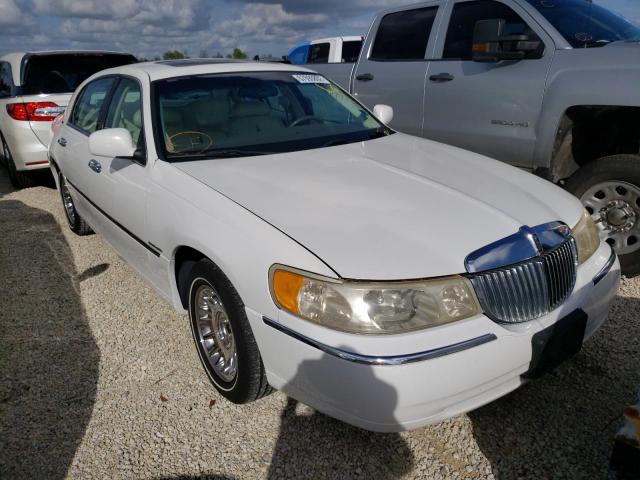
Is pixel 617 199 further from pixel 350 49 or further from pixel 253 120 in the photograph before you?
pixel 350 49

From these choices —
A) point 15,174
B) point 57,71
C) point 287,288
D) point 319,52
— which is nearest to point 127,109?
point 287,288

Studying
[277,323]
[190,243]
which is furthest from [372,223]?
[190,243]

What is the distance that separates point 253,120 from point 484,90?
2159 mm

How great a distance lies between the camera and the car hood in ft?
6.60

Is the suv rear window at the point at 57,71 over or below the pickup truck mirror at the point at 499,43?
below

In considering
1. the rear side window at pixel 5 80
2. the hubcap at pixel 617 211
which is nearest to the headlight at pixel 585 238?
the hubcap at pixel 617 211

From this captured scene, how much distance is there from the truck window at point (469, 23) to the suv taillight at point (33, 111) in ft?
15.1

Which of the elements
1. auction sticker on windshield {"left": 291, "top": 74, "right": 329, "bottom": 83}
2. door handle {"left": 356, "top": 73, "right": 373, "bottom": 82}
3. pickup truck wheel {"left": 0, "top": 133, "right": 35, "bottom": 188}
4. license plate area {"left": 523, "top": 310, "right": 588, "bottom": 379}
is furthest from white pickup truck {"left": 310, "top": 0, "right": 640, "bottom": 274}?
pickup truck wheel {"left": 0, "top": 133, "right": 35, "bottom": 188}

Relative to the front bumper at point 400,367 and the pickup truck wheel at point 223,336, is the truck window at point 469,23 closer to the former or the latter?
the front bumper at point 400,367

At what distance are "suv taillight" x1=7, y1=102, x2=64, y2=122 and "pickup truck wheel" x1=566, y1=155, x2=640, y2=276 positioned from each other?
5752 millimetres

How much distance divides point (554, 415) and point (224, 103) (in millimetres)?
2521

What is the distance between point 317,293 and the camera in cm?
195

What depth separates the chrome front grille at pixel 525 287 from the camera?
2.01 meters

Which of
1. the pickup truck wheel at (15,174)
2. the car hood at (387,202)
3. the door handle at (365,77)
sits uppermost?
the car hood at (387,202)
